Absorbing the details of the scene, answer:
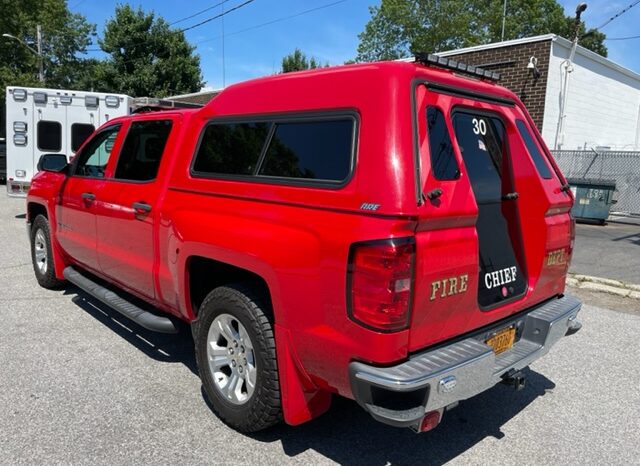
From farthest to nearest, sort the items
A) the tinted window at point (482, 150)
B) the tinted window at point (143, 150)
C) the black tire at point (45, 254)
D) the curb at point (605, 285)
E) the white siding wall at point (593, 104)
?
the white siding wall at point (593, 104) → the curb at point (605, 285) → the black tire at point (45, 254) → the tinted window at point (143, 150) → the tinted window at point (482, 150)

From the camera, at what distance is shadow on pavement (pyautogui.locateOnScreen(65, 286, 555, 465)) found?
3.04 meters

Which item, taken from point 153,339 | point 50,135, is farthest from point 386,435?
point 50,135

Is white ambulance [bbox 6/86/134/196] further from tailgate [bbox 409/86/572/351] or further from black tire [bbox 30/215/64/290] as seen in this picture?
tailgate [bbox 409/86/572/351]

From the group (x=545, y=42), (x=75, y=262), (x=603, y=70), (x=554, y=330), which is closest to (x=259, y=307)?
(x=554, y=330)

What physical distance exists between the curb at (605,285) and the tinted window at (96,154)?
5874 mm

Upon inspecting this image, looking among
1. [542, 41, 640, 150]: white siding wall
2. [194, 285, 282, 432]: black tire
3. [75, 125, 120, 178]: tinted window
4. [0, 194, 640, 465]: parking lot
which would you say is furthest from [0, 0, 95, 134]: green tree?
[194, 285, 282, 432]: black tire

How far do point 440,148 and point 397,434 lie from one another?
1771 millimetres

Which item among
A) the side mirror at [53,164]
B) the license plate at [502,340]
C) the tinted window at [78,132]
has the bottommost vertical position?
the license plate at [502,340]

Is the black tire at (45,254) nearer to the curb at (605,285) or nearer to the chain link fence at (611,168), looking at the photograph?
the curb at (605,285)

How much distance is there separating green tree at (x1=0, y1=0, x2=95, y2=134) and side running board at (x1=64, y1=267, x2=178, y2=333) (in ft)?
107

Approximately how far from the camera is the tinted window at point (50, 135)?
12.0 m

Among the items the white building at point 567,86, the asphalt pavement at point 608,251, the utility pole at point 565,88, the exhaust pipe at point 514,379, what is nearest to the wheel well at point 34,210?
the exhaust pipe at point 514,379

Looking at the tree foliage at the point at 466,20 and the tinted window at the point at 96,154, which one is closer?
the tinted window at the point at 96,154

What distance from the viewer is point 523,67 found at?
41.7ft
